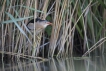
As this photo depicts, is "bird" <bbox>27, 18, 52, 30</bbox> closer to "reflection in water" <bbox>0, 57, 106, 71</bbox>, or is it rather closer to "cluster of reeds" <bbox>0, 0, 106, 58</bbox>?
"cluster of reeds" <bbox>0, 0, 106, 58</bbox>

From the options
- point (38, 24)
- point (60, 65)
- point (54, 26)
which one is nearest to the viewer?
point (60, 65)

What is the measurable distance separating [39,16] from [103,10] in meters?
1.08

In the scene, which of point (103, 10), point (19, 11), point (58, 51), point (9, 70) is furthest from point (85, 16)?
point (9, 70)

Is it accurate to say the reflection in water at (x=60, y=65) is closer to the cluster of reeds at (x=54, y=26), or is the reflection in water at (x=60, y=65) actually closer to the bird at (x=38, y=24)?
the cluster of reeds at (x=54, y=26)

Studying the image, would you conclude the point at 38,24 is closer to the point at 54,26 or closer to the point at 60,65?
the point at 54,26

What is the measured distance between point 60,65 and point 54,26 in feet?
→ 2.43

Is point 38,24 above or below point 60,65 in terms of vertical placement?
above

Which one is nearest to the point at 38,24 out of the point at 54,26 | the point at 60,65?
the point at 54,26

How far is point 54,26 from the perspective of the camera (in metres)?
5.71

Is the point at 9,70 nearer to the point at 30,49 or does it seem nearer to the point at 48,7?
the point at 30,49

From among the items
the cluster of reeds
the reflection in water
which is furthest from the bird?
the reflection in water

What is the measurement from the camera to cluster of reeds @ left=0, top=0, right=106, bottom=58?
5512 mm

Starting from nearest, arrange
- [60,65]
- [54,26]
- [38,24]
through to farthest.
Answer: [60,65] < [38,24] < [54,26]

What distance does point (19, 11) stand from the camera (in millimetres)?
5527
